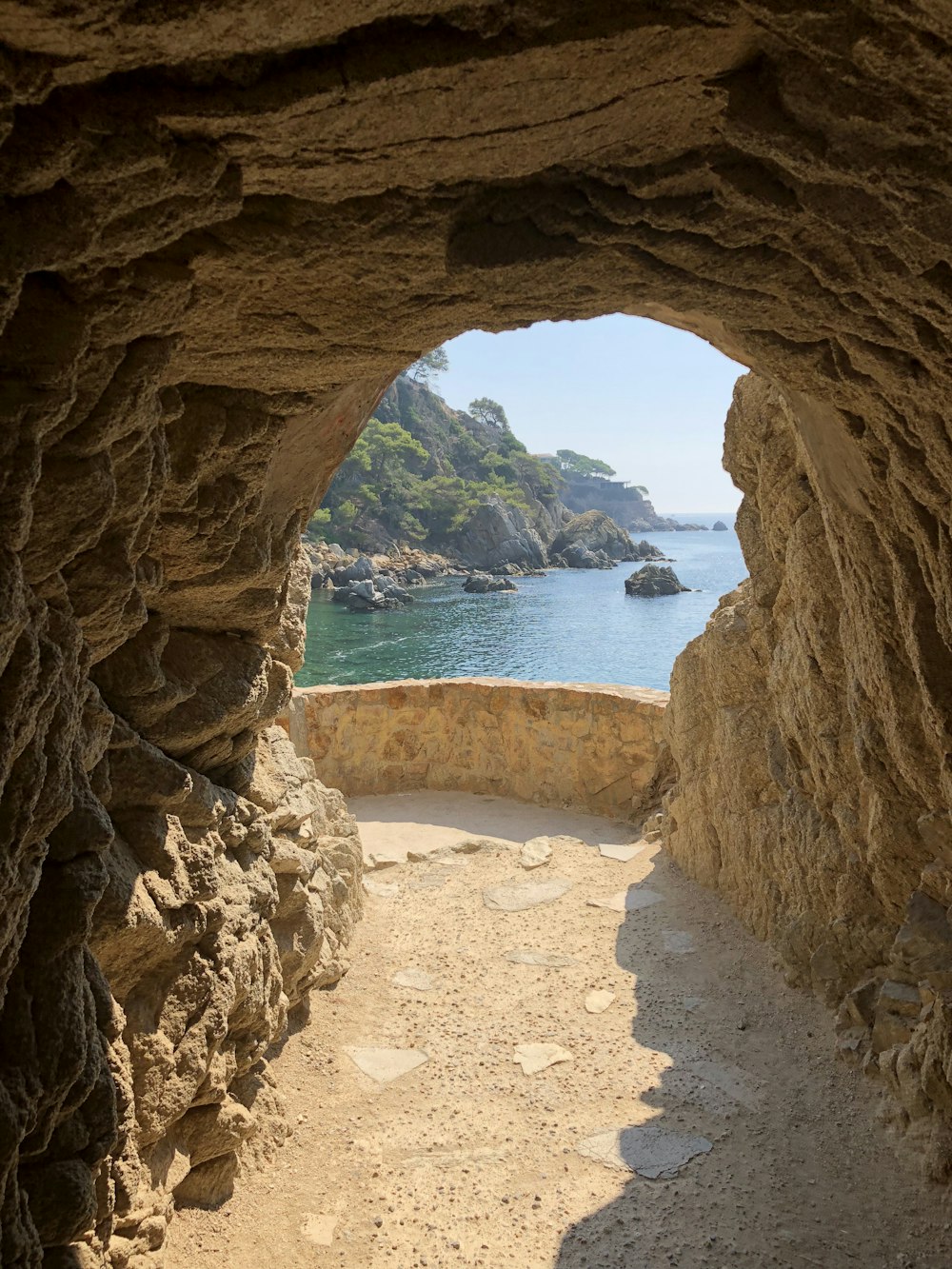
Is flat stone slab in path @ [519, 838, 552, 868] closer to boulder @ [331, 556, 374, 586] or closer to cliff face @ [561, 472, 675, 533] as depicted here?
boulder @ [331, 556, 374, 586]

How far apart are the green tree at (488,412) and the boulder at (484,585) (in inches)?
929

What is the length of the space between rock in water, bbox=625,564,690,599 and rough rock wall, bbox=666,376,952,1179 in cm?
2624

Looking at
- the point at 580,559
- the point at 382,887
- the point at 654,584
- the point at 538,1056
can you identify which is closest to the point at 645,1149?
the point at 538,1056

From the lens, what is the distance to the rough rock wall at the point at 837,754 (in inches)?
148

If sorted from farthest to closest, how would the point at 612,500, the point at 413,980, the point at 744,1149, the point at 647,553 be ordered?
the point at 612,500
the point at 647,553
the point at 413,980
the point at 744,1149

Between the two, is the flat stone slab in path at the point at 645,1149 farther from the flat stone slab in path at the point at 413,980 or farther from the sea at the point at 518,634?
the sea at the point at 518,634

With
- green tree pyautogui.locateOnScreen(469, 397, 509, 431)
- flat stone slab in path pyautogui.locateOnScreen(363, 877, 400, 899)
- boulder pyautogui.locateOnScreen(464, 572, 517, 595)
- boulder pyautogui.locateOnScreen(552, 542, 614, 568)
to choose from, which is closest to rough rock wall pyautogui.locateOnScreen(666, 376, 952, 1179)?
flat stone slab in path pyautogui.locateOnScreen(363, 877, 400, 899)

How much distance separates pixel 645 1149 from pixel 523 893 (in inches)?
121

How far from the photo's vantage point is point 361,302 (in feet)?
8.91

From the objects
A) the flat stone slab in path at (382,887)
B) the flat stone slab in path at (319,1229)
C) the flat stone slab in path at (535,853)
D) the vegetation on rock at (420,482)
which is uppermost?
the vegetation on rock at (420,482)

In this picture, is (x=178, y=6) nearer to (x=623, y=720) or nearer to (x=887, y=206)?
→ (x=887, y=206)

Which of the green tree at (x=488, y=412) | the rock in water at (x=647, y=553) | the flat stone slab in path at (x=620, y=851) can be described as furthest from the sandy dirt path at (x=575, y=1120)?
the green tree at (x=488, y=412)

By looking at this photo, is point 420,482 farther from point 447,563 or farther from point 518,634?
point 518,634

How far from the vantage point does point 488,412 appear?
57031 millimetres
